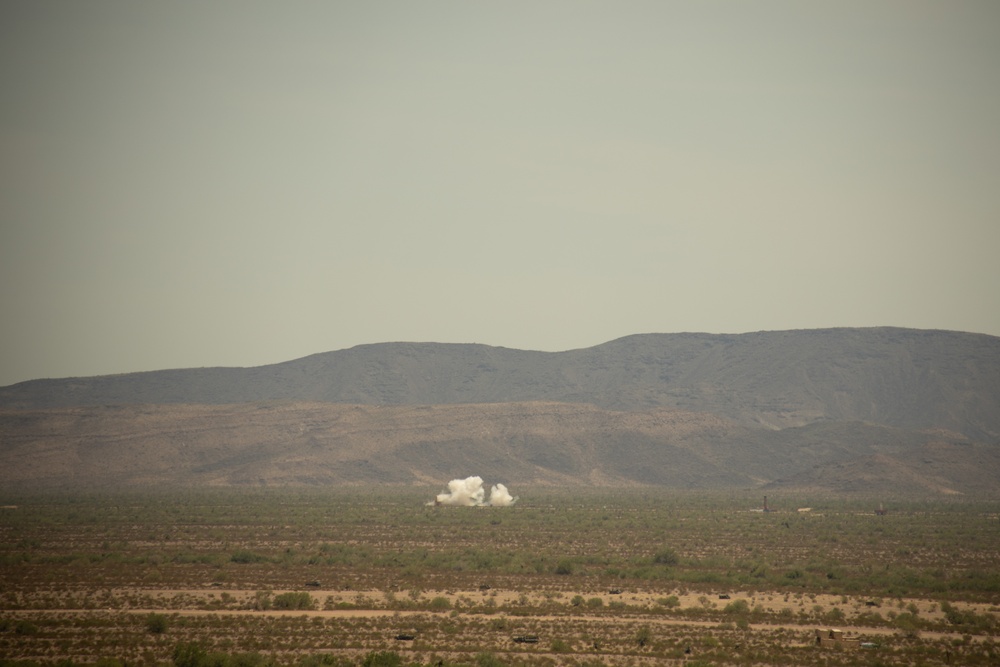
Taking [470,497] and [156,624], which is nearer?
[156,624]

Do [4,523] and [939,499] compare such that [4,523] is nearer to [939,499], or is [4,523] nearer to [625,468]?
[939,499]

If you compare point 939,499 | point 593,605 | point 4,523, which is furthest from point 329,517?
point 939,499

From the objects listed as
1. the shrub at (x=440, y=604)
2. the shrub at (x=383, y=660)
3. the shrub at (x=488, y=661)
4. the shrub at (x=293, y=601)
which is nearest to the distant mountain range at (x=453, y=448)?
the shrub at (x=440, y=604)

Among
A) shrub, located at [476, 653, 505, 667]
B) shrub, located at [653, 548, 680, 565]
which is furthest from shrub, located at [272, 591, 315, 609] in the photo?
shrub, located at [653, 548, 680, 565]

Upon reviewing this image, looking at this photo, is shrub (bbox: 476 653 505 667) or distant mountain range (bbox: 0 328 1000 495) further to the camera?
distant mountain range (bbox: 0 328 1000 495)

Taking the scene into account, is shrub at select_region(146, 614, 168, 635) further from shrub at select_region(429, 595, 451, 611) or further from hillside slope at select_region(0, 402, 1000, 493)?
hillside slope at select_region(0, 402, 1000, 493)

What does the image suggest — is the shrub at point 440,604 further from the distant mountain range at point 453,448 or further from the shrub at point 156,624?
the distant mountain range at point 453,448

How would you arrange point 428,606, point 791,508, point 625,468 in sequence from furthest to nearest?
point 625,468 < point 791,508 < point 428,606

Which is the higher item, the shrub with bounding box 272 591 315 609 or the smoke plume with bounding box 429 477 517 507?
the smoke plume with bounding box 429 477 517 507

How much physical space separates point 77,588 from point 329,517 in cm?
3869

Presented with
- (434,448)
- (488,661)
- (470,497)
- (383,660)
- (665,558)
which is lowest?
(488,661)

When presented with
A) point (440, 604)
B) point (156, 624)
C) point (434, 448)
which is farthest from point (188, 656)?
point (434, 448)

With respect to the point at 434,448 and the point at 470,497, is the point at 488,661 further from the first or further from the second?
the point at 434,448

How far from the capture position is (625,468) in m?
168
